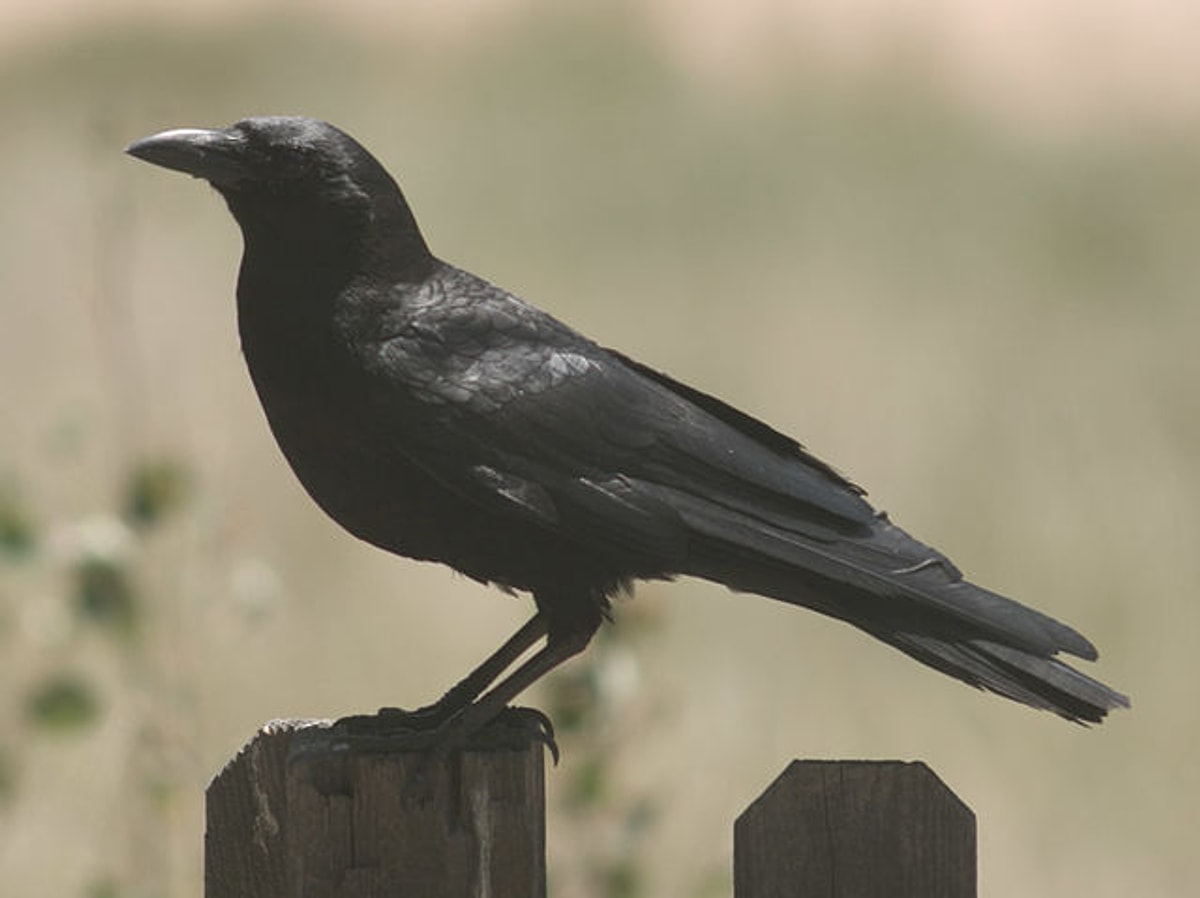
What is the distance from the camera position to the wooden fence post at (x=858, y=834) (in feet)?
8.10

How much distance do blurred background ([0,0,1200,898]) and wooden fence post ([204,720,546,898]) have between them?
3.53 ft

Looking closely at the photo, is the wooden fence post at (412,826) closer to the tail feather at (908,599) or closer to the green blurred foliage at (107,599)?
the tail feather at (908,599)

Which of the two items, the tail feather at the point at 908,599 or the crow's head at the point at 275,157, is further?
the crow's head at the point at 275,157

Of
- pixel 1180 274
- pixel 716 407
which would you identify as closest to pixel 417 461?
pixel 716 407

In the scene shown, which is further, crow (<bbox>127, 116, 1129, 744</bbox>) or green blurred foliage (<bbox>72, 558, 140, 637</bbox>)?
green blurred foliage (<bbox>72, 558, 140, 637</bbox>)

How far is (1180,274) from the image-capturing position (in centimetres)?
977

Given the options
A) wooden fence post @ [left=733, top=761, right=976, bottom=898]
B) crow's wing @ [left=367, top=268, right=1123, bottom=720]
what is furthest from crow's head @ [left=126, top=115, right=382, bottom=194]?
wooden fence post @ [left=733, top=761, right=976, bottom=898]

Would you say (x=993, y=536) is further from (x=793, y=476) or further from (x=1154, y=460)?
(x=793, y=476)

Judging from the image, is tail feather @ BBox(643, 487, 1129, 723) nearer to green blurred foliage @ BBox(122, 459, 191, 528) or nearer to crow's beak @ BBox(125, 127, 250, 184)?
crow's beak @ BBox(125, 127, 250, 184)

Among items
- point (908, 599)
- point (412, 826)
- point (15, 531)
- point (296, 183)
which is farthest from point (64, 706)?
point (908, 599)

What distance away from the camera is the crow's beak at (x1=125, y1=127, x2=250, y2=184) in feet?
10.7

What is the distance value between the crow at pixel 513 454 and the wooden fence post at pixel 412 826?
378 millimetres

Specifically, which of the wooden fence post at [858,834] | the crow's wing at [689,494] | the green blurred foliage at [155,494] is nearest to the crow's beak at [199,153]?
the crow's wing at [689,494]

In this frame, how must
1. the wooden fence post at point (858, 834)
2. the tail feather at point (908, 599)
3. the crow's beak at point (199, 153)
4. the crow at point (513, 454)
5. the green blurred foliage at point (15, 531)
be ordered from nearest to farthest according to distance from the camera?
the wooden fence post at point (858, 834), the tail feather at point (908, 599), the crow at point (513, 454), the crow's beak at point (199, 153), the green blurred foliage at point (15, 531)
